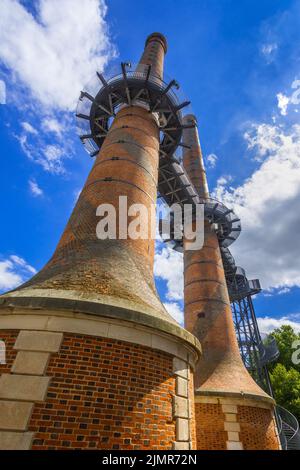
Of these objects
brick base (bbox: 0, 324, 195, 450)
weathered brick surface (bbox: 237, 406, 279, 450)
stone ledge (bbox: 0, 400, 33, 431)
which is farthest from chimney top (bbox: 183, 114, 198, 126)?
stone ledge (bbox: 0, 400, 33, 431)

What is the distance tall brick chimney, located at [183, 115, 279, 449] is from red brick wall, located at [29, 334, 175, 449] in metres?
5.38

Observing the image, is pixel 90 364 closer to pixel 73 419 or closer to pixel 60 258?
pixel 73 419

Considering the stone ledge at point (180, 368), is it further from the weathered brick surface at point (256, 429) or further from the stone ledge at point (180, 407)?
the weathered brick surface at point (256, 429)

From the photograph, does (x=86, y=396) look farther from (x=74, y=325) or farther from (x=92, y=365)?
(x=74, y=325)

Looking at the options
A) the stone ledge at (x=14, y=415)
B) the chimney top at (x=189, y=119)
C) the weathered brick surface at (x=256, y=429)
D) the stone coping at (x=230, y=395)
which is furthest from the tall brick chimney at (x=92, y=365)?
the chimney top at (x=189, y=119)

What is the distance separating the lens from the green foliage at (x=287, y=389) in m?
20.6

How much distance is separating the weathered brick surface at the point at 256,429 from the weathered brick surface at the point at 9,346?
7550mm

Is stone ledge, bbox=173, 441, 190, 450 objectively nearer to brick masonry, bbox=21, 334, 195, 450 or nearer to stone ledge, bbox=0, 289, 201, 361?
brick masonry, bbox=21, 334, 195, 450

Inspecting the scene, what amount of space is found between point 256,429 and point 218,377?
1746 millimetres

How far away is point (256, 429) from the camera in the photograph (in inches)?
328

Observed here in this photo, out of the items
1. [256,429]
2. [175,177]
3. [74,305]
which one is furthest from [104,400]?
[175,177]

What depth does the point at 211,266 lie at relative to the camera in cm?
1395

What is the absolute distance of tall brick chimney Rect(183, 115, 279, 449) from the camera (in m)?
8.20
